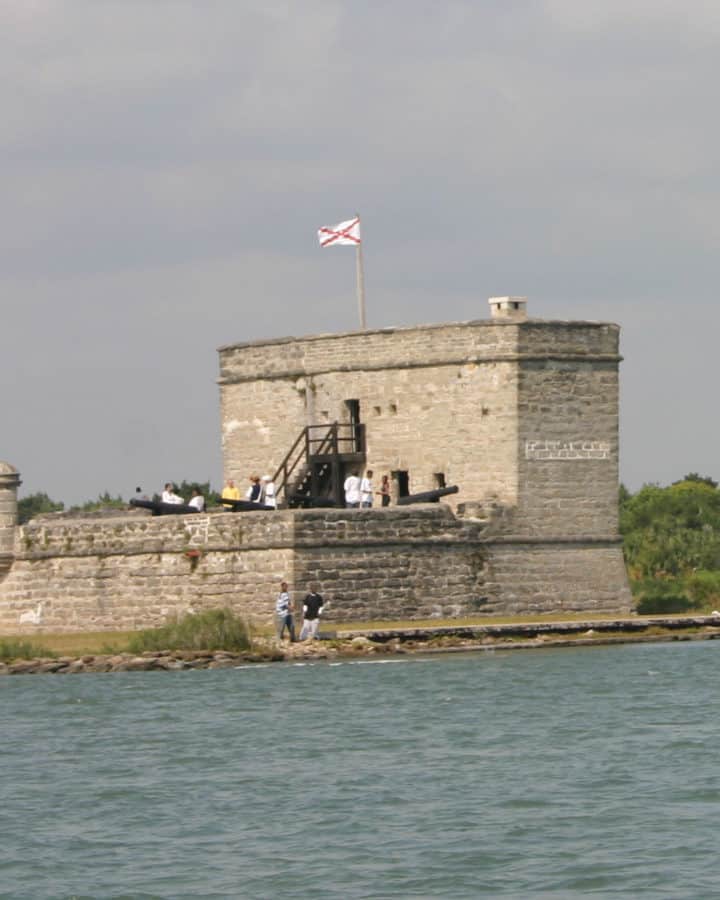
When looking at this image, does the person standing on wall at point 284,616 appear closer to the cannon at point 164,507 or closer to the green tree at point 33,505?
the cannon at point 164,507

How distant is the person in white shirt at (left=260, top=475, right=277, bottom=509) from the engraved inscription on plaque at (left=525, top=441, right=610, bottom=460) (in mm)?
4219

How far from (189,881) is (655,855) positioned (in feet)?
11.8

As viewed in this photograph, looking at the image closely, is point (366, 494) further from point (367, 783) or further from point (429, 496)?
point (367, 783)

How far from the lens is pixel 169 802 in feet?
74.0

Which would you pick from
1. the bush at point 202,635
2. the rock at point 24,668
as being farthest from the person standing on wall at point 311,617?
the rock at point 24,668

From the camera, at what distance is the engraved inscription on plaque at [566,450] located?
3975 cm

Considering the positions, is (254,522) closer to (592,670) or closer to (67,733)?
(592,670)

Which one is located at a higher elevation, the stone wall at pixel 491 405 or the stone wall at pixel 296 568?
the stone wall at pixel 491 405

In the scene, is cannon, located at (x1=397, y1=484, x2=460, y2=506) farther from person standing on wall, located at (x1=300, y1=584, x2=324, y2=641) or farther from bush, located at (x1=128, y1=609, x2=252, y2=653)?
bush, located at (x1=128, y1=609, x2=252, y2=653)

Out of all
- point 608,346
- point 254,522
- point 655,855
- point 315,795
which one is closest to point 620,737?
point 315,795

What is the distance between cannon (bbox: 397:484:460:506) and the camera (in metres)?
39.8

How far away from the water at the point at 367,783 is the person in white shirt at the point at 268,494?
659 cm

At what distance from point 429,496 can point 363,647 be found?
5.00 meters

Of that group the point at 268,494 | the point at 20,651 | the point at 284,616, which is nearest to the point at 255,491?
the point at 268,494
